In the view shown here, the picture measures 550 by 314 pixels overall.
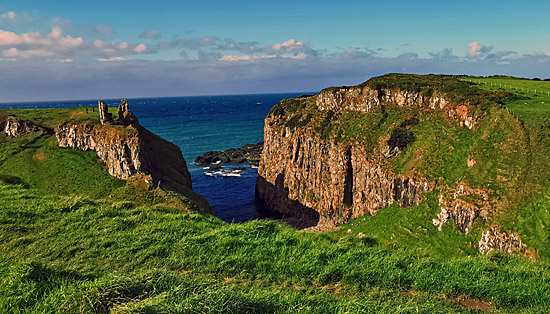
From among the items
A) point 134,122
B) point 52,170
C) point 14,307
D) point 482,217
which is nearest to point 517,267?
point 14,307

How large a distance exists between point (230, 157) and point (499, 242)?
311 feet

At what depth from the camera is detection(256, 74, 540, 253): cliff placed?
3991 cm

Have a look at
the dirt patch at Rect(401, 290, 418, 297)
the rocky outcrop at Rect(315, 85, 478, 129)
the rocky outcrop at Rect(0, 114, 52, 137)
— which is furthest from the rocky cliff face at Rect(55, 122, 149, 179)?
the rocky outcrop at Rect(315, 85, 478, 129)

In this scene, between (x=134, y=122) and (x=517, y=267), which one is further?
(x=134, y=122)

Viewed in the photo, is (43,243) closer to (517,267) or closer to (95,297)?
(95,297)

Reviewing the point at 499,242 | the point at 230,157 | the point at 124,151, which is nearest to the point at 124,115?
the point at 124,151

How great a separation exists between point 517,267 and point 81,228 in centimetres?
1823

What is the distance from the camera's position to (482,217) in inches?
1474

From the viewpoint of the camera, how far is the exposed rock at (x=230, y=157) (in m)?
115

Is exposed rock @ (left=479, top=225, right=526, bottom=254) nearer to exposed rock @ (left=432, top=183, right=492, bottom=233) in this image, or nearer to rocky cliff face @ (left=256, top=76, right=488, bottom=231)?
exposed rock @ (left=432, top=183, right=492, bottom=233)

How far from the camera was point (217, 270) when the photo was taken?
34.2ft

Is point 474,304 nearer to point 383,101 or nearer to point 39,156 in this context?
point 39,156

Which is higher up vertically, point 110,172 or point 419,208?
point 110,172

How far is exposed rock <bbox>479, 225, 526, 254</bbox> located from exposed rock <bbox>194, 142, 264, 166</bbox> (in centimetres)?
8249
